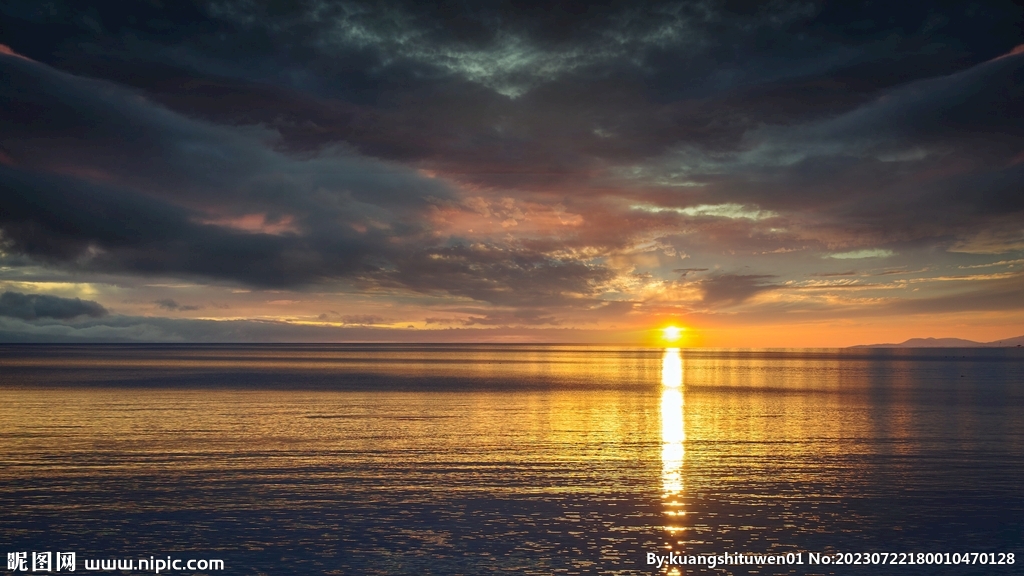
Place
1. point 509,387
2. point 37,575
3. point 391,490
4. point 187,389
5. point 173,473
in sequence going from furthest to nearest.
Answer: point 509,387
point 187,389
point 173,473
point 391,490
point 37,575

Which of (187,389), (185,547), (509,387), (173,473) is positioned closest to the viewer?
(185,547)

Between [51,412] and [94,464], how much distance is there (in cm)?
2711

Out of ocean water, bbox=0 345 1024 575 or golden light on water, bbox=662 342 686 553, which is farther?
golden light on water, bbox=662 342 686 553

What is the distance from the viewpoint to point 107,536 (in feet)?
73.4

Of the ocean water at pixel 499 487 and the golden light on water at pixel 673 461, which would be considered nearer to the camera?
the ocean water at pixel 499 487

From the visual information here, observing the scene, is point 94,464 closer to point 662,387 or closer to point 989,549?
point 989,549

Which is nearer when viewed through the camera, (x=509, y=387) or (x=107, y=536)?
(x=107, y=536)

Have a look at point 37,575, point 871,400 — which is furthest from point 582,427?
point 871,400

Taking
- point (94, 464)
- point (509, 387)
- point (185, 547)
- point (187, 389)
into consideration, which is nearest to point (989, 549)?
point (185, 547)

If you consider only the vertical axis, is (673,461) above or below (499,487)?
below

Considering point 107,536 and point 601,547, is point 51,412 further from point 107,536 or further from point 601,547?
point 601,547

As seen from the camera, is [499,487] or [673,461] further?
[673,461]

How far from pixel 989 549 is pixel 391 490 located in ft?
71.4

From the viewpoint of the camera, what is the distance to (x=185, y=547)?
70.6 ft
